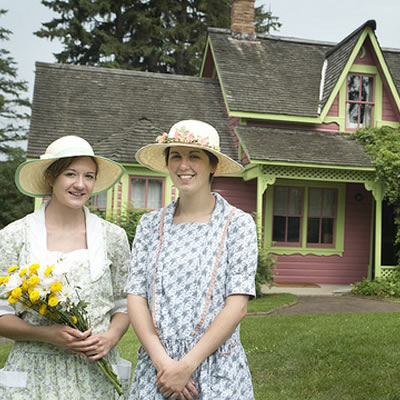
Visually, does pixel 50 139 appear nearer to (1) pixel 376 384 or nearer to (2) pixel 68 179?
(1) pixel 376 384

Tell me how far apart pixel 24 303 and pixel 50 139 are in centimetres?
1133

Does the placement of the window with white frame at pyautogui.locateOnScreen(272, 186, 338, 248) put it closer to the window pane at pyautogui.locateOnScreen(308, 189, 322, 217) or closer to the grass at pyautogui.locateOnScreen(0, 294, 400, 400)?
the window pane at pyautogui.locateOnScreen(308, 189, 322, 217)

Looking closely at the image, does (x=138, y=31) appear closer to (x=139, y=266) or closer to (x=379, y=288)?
(x=379, y=288)

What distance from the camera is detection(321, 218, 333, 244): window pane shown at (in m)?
13.7

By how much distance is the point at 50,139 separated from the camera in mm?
13125

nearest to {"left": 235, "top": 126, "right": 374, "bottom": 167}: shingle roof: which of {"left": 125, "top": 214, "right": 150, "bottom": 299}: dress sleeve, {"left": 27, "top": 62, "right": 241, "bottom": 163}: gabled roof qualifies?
{"left": 27, "top": 62, "right": 241, "bottom": 163}: gabled roof

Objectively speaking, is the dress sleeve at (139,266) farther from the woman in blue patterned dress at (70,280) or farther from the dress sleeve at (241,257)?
the dress sleeve at (241,257)

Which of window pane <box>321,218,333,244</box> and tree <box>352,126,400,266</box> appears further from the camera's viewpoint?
window pane <box>321,218,333,244</box>

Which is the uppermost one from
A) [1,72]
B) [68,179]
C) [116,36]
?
[116,36]

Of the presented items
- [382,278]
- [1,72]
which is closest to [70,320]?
[382,278]

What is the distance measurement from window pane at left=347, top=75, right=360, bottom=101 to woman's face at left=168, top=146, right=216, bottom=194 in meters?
12.2

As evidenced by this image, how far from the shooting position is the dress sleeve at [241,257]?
7.94 feet

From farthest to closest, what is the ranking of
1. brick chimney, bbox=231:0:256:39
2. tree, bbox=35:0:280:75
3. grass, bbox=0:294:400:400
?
tree, bbox=35:0:280:75
brick chimney, bbox=231:0:256:39
grass, bbox=0:294:400:400

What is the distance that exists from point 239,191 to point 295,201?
1.43m
